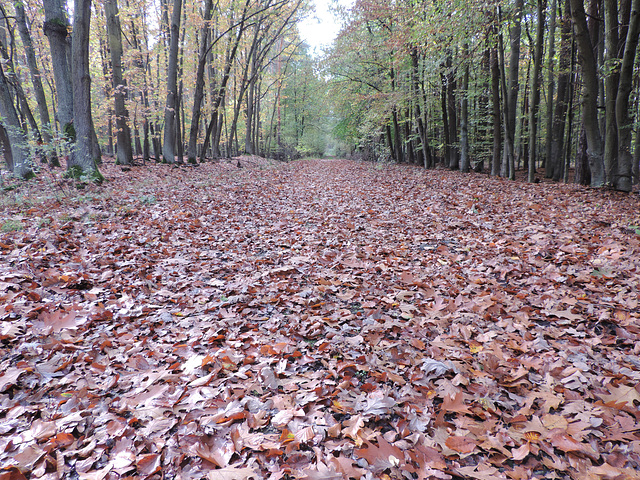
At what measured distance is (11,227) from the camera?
201 inches

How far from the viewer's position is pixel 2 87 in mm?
8695

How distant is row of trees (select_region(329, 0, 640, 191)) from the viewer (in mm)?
8103

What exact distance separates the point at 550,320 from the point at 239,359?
9.83ft

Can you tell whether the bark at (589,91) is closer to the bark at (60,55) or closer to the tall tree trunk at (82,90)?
the tall tree trunk at (82,90)

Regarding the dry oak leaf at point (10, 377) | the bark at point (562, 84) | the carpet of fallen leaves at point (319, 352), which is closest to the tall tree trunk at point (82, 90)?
the carpet of fallen leaves at point (319, 352)

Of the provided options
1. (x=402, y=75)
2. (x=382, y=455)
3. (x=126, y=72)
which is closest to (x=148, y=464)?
(x=382, y=455)

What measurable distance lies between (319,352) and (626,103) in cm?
987

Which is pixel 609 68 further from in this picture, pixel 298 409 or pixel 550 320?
pixel 298 409

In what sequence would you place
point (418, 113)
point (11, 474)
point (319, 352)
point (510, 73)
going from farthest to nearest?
point (418, 113)
point (510, 73)
point (319, 352)
point (11, 474)

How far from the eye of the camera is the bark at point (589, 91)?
7.87m

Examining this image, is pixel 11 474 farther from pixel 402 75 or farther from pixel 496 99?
pixel 402 75

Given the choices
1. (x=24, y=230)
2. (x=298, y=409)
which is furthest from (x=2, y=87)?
(x=298, y=409)

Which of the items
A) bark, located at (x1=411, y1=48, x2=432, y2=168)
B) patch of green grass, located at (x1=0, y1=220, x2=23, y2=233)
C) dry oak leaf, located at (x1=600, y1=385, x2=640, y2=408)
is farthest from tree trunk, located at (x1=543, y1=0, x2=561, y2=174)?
patch of green grass, located at (x1=0, y1=220, x2=23, y2=233)

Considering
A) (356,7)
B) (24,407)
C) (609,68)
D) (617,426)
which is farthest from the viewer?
(356,7)
